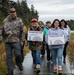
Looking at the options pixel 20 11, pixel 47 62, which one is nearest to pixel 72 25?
pixel 20 11

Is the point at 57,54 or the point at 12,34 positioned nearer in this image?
the point at 12,34

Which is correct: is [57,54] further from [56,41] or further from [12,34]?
[12,34]

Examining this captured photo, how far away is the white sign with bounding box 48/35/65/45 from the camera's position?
13.6 metres

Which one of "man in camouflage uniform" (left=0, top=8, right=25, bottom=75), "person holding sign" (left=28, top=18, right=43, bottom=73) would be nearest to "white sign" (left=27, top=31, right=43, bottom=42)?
"person holding sign" (left=28, top=18, right=43, bottom=73)

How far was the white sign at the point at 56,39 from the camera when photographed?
1359 cm

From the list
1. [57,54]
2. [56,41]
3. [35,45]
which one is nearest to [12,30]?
[35,45]

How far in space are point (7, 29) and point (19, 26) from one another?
0.38m

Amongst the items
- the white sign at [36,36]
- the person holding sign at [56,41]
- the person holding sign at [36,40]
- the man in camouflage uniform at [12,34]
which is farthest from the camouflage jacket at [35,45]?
the man in camouflage uniform at [12,34]

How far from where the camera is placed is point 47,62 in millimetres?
17219

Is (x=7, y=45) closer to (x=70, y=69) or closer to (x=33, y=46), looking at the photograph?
(x=33, y=46)

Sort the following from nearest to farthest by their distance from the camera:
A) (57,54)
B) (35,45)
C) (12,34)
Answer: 1. (12,34)
2. (57,54)
3. (35,45)

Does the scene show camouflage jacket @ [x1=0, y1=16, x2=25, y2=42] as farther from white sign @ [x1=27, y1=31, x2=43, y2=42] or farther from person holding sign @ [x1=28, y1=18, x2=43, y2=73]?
white sign @ [x1=27, y1=31, x2=43, y2=42]

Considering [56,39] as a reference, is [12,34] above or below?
above

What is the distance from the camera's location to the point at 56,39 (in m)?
13.6
